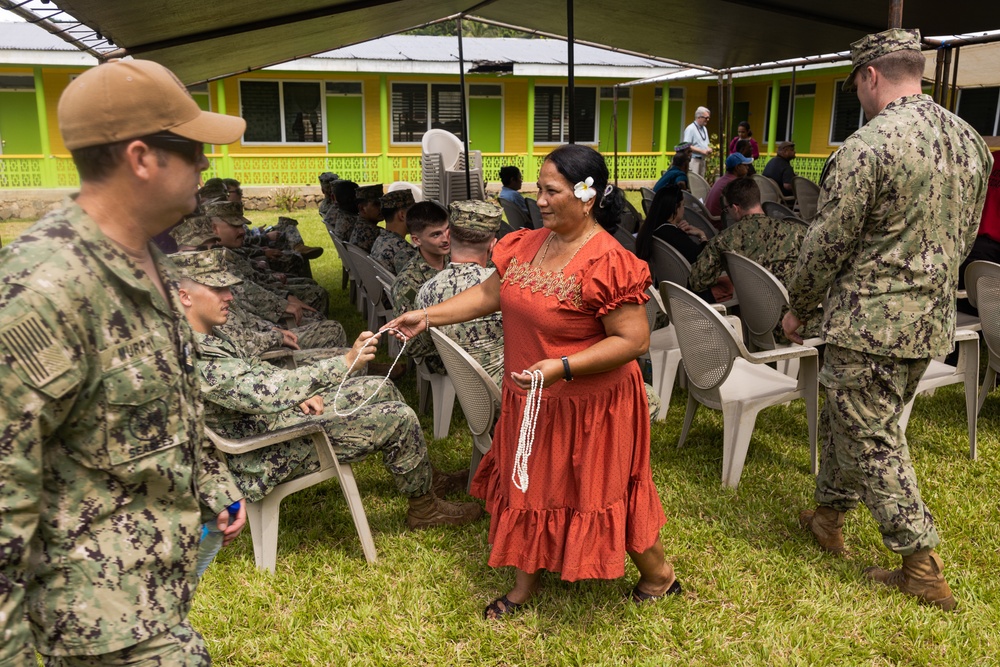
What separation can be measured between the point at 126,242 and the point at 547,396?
5.01 ft

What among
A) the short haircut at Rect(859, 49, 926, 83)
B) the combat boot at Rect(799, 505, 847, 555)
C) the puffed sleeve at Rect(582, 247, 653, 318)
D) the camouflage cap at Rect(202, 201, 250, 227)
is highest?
the short haircut at Rect(859, 49, 926, 83)

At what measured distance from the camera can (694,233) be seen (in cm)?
689

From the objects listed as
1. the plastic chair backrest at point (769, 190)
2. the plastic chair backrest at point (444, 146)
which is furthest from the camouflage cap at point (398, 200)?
the plastic chair backrest at point (769, 190)

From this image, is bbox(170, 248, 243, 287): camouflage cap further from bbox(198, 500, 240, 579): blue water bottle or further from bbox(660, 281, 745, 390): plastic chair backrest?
bbox(660, 281, 745, 390): plastic chair backrest

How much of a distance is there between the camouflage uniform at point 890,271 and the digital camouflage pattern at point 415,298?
81.0 inches

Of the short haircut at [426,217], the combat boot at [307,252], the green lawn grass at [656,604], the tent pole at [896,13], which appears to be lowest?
the green lawn grass at [656,604]

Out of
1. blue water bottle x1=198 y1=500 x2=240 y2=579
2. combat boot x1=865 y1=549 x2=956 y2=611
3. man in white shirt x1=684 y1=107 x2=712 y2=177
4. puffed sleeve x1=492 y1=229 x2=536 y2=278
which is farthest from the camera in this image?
man in white shirt x1=684 y1=107 x2=712 y2=177

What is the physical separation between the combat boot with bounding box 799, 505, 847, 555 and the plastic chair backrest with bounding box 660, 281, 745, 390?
2.55 feet

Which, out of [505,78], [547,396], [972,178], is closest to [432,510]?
[547,396]

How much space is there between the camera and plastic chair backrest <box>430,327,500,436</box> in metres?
3.29

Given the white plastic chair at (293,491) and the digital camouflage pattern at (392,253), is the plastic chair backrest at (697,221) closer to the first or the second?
the digital camouflage pattern at (392,253)

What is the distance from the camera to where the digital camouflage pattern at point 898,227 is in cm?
266

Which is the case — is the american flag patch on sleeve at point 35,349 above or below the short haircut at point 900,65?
below

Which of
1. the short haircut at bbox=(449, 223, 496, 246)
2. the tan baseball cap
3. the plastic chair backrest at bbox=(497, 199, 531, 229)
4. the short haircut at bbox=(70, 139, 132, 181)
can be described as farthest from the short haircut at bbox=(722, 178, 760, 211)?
the short haircut at bbox=(70, 139, 132, 181)
